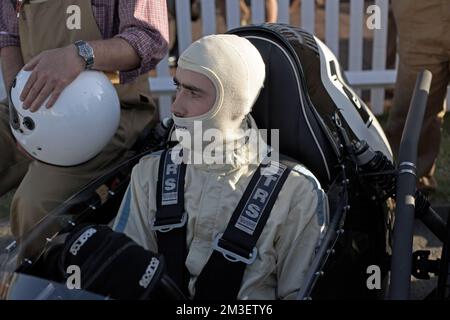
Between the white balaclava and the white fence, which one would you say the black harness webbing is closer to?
the white balaclava

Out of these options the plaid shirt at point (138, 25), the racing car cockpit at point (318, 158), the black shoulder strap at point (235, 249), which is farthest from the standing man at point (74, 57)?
the black shoulder strap at point (235, 249)

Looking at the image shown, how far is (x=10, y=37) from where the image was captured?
8.37ft

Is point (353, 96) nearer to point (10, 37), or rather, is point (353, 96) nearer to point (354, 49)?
point (10, 37)

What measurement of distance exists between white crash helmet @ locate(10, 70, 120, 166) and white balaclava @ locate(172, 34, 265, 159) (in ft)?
1.19

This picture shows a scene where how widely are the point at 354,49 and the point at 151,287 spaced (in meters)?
3.96

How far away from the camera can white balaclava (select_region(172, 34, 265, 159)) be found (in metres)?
1.92

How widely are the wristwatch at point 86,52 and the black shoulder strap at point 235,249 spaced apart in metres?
0.72

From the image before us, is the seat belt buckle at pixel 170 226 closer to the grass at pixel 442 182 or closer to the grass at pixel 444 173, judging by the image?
the grass at pixel 442 182

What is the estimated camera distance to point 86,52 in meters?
2.19

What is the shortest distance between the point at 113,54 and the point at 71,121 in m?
0.29

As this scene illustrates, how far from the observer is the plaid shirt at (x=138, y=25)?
2318 millimetres

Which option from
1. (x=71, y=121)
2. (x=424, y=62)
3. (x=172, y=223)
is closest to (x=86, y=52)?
(x=71, y=121)

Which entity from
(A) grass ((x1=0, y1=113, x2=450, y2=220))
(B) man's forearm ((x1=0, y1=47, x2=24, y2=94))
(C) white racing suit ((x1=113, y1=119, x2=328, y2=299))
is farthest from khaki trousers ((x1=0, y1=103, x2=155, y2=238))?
(A) grass ((x1=0, y1=113, x2=450, y2=220))
